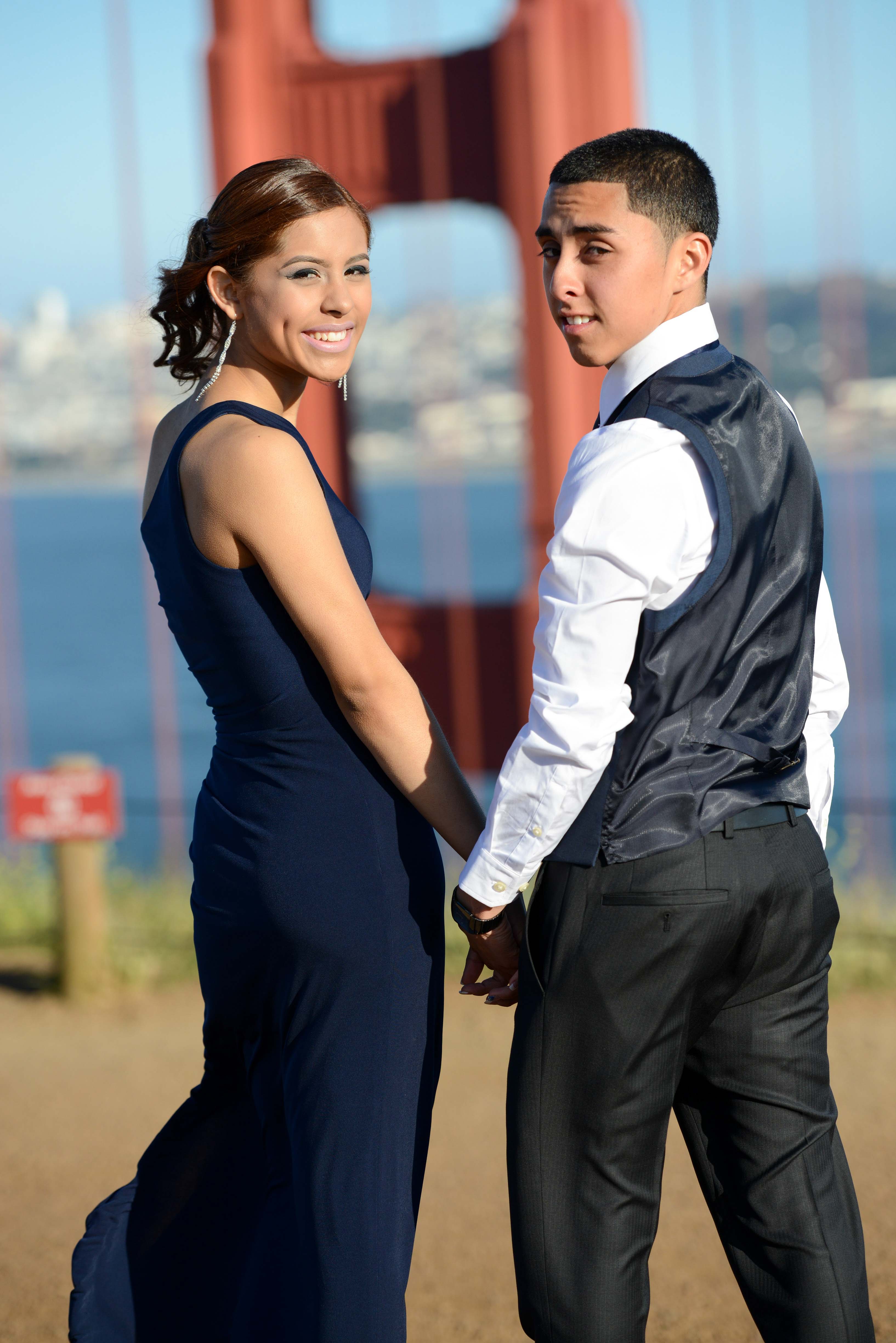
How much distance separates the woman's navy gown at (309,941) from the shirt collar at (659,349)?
1.33 feet

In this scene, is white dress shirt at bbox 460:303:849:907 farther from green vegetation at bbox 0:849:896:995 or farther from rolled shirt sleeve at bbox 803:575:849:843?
green vegetation at bbox 0:849:896:995

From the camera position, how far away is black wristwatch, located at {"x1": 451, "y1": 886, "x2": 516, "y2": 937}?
183 cm

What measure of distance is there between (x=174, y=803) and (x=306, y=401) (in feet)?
6.29

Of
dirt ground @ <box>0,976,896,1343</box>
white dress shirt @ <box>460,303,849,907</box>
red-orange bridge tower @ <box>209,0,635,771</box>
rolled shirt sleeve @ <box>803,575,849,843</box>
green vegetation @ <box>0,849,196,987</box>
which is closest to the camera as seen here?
white dress shirt @ <box>460,303,849,907</box>

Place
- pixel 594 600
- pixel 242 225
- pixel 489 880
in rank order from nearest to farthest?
1. pixel 594 600
2. pixel 489 880
3. pixel 242 225

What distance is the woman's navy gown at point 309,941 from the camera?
1.79m

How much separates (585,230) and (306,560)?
0.57 meters

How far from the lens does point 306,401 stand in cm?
607

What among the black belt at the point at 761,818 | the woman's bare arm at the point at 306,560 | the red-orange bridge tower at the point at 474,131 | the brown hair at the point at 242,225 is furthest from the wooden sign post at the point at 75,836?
the black belt at the point at 761,818

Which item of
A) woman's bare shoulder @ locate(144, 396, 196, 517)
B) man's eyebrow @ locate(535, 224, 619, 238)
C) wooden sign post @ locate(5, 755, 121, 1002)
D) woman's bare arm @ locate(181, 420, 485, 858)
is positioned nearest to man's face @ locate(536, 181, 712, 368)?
man's eyebrow @ locate(535, 224, 619, 238)

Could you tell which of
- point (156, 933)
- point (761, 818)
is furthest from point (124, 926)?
point (761, 818)

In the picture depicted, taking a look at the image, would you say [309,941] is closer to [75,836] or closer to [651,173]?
[651,173]

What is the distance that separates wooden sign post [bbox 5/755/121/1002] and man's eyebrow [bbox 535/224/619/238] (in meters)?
3.15

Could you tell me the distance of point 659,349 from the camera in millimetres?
1782
